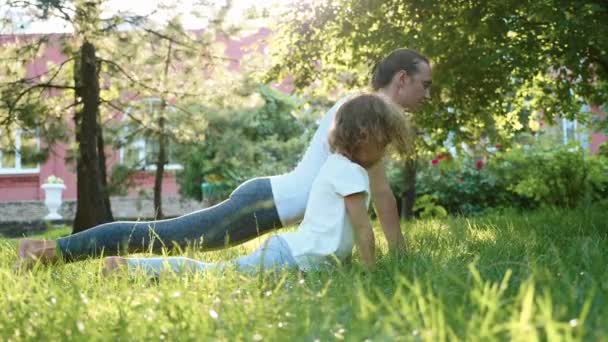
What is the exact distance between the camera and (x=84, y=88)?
9945 millimetres

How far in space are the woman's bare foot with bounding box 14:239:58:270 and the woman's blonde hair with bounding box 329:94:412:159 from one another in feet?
4.32

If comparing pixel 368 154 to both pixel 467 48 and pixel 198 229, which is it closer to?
pixel 198 229

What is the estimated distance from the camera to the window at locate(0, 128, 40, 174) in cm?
959

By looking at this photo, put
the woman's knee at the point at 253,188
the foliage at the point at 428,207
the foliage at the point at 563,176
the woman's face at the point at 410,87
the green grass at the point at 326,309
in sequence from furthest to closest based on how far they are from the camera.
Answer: the foliage at the point at 428,207 < the foliage at the point at 563,176 < the woman's face at the point at 410,87 < the woman's knee at the point at 253,188 < the green grass at the point at 326,309

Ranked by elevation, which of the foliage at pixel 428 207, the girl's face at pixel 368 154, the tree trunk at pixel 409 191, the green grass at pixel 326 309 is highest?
the girl's face at pixel 368 154

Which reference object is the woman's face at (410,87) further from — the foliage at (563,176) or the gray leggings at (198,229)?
the foliage at (563,176)

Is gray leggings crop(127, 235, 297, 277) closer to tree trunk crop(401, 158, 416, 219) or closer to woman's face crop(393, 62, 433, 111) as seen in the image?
woman's face crop(393, 62, 433, 111)

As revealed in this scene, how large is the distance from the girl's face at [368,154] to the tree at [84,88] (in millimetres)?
6249

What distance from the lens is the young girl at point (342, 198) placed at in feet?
10.3

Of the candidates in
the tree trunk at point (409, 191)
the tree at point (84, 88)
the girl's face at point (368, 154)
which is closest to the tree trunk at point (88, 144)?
the tree at point (84, 88)

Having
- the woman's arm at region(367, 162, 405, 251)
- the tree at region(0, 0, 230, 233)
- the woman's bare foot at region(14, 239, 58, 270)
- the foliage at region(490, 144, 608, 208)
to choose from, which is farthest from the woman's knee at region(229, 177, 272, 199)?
the foliage at region(490, 144, 608, 208)

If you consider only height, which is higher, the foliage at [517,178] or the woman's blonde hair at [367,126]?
the woman's blonde hair at [367,126]

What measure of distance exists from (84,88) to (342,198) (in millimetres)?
7405

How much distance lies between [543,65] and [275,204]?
13.7ft
